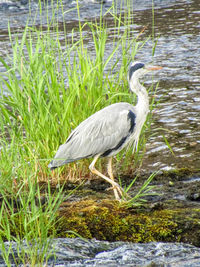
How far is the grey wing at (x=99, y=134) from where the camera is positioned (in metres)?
4.99

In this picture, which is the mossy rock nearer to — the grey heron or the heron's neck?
the grey heron

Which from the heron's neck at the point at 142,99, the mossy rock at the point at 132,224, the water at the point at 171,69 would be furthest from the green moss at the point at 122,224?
the heron's neck at the point at 142,99

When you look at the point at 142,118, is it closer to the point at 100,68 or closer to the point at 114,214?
the point at 100,68

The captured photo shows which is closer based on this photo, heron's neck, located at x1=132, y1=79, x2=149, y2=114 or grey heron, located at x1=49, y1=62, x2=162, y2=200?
grey heron, located at x1=49, y1=62, x2=162, y2=200

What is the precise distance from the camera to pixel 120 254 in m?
4.00

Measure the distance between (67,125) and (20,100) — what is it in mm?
581

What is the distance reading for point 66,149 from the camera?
16.3 feet

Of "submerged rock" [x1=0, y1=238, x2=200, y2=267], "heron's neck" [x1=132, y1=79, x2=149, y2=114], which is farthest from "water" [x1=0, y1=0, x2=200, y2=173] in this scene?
"submerged rock" [x1=0, y1=238, x2=200, y2=267]

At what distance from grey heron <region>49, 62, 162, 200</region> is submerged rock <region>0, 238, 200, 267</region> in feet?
3.02

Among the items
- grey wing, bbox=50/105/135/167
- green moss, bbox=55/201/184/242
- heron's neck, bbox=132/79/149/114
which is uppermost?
heron's neck, bbox=132/79/149/114

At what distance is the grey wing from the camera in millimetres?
4988

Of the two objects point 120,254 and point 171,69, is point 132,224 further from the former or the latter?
point 171,69

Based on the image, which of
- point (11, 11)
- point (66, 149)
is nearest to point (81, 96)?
point (66, 149)

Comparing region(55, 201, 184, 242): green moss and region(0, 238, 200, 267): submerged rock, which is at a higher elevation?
region(55, 201, 184, 242): green moss
